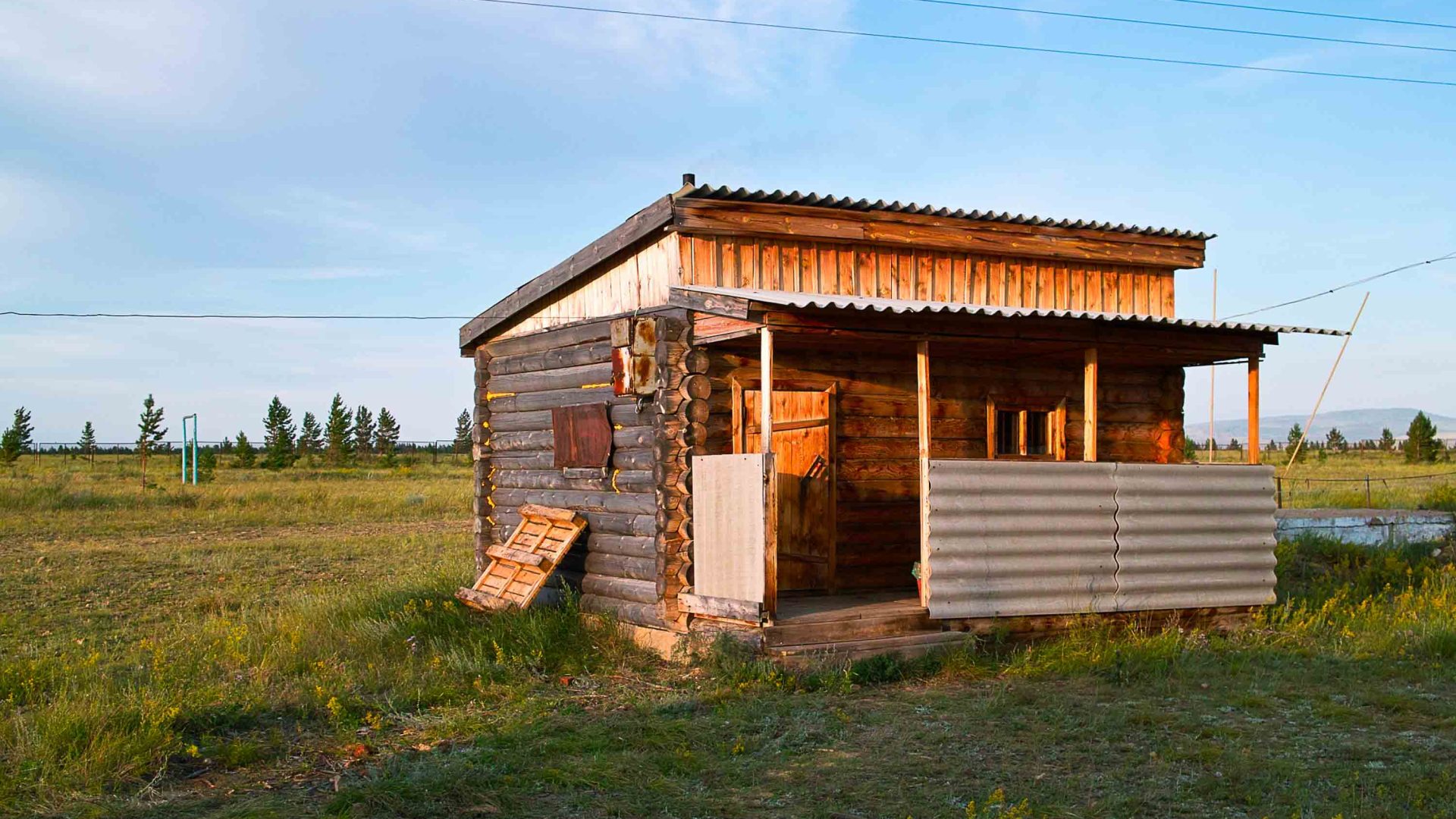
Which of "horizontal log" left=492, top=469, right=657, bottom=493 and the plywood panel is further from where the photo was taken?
"horizontal log" left=492, top=469, right=657, bottom=493

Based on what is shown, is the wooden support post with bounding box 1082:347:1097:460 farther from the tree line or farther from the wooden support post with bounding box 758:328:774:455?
the tree line

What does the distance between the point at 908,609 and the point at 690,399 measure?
2.70 metres

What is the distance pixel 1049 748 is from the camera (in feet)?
22.8

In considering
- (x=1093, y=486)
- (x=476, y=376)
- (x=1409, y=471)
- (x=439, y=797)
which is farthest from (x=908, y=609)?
(x=1409, y=471)

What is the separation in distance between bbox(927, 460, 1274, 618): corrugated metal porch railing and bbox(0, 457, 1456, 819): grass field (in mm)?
406

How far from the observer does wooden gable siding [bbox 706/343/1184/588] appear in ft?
37.4

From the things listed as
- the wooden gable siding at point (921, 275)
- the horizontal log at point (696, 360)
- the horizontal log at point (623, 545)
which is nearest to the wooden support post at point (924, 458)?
the horizontal log at point (696, 360)

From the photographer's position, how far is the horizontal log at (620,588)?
10625mm

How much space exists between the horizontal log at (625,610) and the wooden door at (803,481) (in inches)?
64.1

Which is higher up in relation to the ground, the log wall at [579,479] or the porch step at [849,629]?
the log wall at [579,479]

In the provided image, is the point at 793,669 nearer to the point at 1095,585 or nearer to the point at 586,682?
the point at 586,682

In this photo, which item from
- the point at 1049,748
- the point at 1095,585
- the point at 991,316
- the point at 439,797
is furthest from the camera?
the point at 1095,585

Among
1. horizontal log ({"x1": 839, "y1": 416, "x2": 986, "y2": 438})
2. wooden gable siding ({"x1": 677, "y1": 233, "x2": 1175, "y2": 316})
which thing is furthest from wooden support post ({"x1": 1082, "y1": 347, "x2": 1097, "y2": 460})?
wooden gable siding ({"x1": 677, "y1": 233, "x2": 1175, "y2": 316})

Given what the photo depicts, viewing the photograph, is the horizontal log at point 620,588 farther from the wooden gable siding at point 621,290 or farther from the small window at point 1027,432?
the small window at point 1027,432
